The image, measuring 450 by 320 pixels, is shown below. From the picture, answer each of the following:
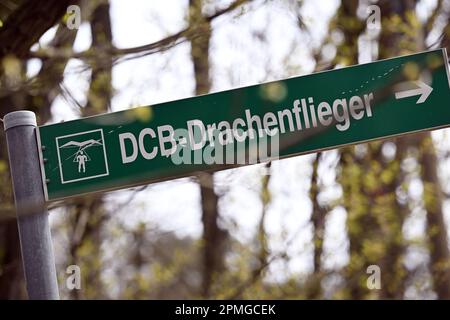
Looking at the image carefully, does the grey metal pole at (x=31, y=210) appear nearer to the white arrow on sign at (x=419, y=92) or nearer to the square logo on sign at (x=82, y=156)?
the square logo on sign at (x=82, y=156)

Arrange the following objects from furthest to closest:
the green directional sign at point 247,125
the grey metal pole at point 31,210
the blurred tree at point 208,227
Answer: the blurred tree at point 208,227
the green directional sign at point 247,125
the grey metal pole at point 31,210

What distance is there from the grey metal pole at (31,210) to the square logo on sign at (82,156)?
0.33 ft

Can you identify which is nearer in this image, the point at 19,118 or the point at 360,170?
the point at 19,118

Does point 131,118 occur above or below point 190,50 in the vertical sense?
below

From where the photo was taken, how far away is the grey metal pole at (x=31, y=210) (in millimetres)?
2451

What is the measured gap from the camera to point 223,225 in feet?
32.4

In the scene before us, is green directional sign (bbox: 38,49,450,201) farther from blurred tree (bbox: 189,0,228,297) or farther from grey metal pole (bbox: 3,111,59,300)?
blurred tree (bbox: 189,0,228,297)

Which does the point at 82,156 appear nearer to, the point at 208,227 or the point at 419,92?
the point at 419,92

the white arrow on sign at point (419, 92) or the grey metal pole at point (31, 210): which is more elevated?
the white arrow on sign at point (419, 92)

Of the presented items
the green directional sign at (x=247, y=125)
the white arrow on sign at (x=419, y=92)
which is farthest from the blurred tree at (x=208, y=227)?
the white arrow on sign at (x=419, y=92)

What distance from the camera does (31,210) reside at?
2471 millimetres
